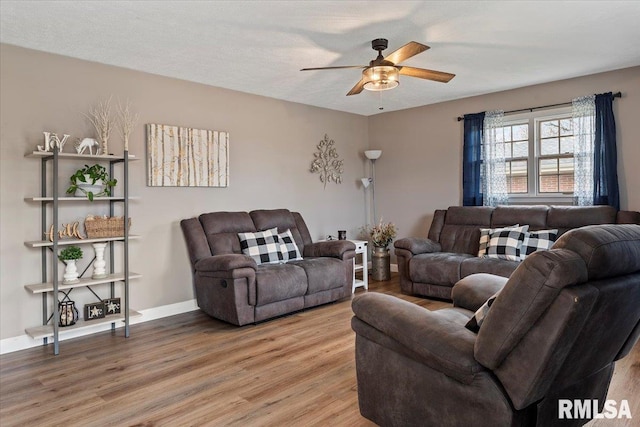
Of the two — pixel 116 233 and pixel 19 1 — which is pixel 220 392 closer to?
pixel 116 233

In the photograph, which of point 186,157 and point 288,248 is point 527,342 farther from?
point 186,157

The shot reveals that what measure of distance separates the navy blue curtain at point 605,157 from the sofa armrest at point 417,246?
1.82 m

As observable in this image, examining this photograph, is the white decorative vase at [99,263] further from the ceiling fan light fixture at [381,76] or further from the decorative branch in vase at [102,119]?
the ceiling fan light fixture at [381,76]

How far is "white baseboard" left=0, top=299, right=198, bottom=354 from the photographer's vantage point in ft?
11.4

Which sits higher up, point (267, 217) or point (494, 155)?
point (494, 155)

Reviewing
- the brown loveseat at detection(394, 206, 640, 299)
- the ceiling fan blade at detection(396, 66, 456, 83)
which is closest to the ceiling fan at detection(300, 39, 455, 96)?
the ceiling fan blade at detection(396, 66, 456, 83)

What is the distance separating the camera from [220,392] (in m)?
2.65

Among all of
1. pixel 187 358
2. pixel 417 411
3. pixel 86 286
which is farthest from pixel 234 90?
→ pixel 417 411

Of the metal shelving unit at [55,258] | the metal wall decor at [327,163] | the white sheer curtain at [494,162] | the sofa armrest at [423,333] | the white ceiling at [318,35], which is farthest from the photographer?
the metal wall decor at [327,163]

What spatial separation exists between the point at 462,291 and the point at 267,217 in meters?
2.90

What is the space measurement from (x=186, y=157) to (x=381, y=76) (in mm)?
2304

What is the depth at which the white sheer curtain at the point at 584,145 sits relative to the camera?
4680 mm

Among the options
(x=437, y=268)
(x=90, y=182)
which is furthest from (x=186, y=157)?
(x=437, y=268)

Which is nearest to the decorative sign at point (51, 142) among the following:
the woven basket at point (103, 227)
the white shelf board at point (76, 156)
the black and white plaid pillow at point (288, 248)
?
the white shelf board at point (76, 156)
